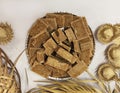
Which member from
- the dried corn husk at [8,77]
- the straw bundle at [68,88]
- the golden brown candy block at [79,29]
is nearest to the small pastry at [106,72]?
the straw bundle at [68,88]

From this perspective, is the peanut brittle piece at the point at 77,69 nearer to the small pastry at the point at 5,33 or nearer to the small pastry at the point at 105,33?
the small pastry at the point at 105,33

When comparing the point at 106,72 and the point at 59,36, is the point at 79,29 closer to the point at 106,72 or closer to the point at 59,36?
the point at 59,36

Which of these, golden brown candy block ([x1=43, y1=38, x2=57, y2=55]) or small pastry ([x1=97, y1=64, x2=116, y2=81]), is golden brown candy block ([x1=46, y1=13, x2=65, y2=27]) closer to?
golden brown candy block ([x1=43, y1=38, x2=57, y2=55])

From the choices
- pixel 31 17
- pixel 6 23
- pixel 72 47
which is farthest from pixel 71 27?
pixel 6 23

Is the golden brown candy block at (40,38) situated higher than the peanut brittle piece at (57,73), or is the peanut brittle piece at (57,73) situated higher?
the golden brown candy block at (40,38)

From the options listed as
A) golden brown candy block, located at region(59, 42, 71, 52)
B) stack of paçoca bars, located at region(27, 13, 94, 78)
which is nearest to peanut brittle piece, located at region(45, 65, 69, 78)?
stack of paçoca bars, located at region(27, 13, 94, 78)

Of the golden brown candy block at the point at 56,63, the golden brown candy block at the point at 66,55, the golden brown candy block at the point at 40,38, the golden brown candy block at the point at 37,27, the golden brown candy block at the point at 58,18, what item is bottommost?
the golden brown candy block at the point at 56,63
